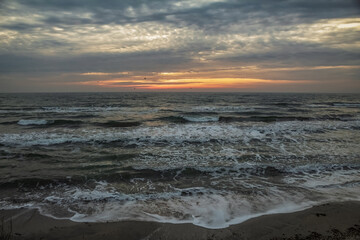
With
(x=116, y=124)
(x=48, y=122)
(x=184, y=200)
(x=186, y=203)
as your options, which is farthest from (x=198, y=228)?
(x=48, y=122)

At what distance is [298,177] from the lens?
6.88m

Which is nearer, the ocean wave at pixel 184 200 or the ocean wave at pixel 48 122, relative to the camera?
the ocean wave at pixel 184 200

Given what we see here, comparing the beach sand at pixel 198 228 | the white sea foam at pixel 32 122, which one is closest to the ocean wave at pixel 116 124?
the white sea foam at pixel 32 122

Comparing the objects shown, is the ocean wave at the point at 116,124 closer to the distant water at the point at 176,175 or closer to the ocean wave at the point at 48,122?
the ocean wave at the point at 48,122

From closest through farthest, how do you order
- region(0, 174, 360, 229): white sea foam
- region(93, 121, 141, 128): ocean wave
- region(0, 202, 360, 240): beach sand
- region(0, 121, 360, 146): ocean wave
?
region(0, 202, 360, 240): beach sand → region(0, 174, 360, 229): white sea foam → region(0, 121, 360, 146): ocean wave → region(93, 121, 141, 128): ocean wave

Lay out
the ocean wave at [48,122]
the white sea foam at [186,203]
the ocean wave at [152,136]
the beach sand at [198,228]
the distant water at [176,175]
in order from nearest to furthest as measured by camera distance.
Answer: the beach sand at [198,228] → the white sea foam at [186,203] → the distant water at [176,175] → the ocean wave at [152,136] → the ocean wave at [48,122]

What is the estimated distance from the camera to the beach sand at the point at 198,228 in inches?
155

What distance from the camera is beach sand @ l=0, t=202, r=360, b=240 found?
394 centimetres

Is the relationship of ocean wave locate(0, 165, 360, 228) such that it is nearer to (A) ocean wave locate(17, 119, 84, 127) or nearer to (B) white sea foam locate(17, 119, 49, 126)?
(A) ocean wave locate(17, 119, 84, 127)

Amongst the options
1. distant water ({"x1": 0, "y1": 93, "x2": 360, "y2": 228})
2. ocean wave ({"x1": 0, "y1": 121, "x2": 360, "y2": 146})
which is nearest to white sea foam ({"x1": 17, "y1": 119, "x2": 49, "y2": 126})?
ocean wave ({"x1": 0, "y1": 121, "x2": 360, "y2": 146})

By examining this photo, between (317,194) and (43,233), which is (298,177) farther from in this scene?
(43,233)

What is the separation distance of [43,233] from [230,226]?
3.55 meters

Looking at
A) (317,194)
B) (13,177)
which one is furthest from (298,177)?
(13,177)

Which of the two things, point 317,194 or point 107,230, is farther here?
point 317,194
